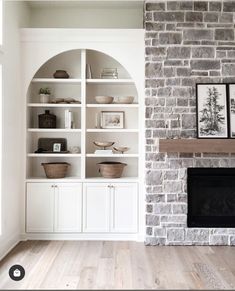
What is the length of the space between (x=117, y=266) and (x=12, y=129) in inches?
81.9

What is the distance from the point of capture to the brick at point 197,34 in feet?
13.8

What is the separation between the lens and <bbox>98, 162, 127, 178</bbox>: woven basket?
14.4 feet

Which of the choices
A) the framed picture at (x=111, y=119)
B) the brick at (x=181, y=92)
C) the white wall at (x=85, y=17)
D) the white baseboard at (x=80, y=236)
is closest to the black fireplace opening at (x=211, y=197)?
the white baseboard at (x=80, y=236)

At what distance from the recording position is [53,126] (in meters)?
4.60

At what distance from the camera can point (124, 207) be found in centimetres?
Result: 438

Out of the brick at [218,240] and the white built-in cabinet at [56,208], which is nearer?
the brick at [218,240]

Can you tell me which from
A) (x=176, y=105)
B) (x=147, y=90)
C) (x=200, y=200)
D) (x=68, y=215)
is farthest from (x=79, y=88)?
(x=200, y=200)

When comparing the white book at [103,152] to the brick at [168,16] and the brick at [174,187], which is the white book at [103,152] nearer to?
the brick at [174,187]

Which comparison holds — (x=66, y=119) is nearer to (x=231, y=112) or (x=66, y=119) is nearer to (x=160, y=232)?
(x=160, y=232)

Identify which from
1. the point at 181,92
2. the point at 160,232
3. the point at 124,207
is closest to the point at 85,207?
the point at 124,207

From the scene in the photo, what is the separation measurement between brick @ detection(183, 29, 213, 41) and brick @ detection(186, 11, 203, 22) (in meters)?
0.13

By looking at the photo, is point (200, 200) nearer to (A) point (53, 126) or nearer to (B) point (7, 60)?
(A) point (53, 126)

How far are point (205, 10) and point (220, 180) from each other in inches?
85.8

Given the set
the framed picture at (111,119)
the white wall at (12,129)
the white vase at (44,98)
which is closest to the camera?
the white wall at (12,129)
